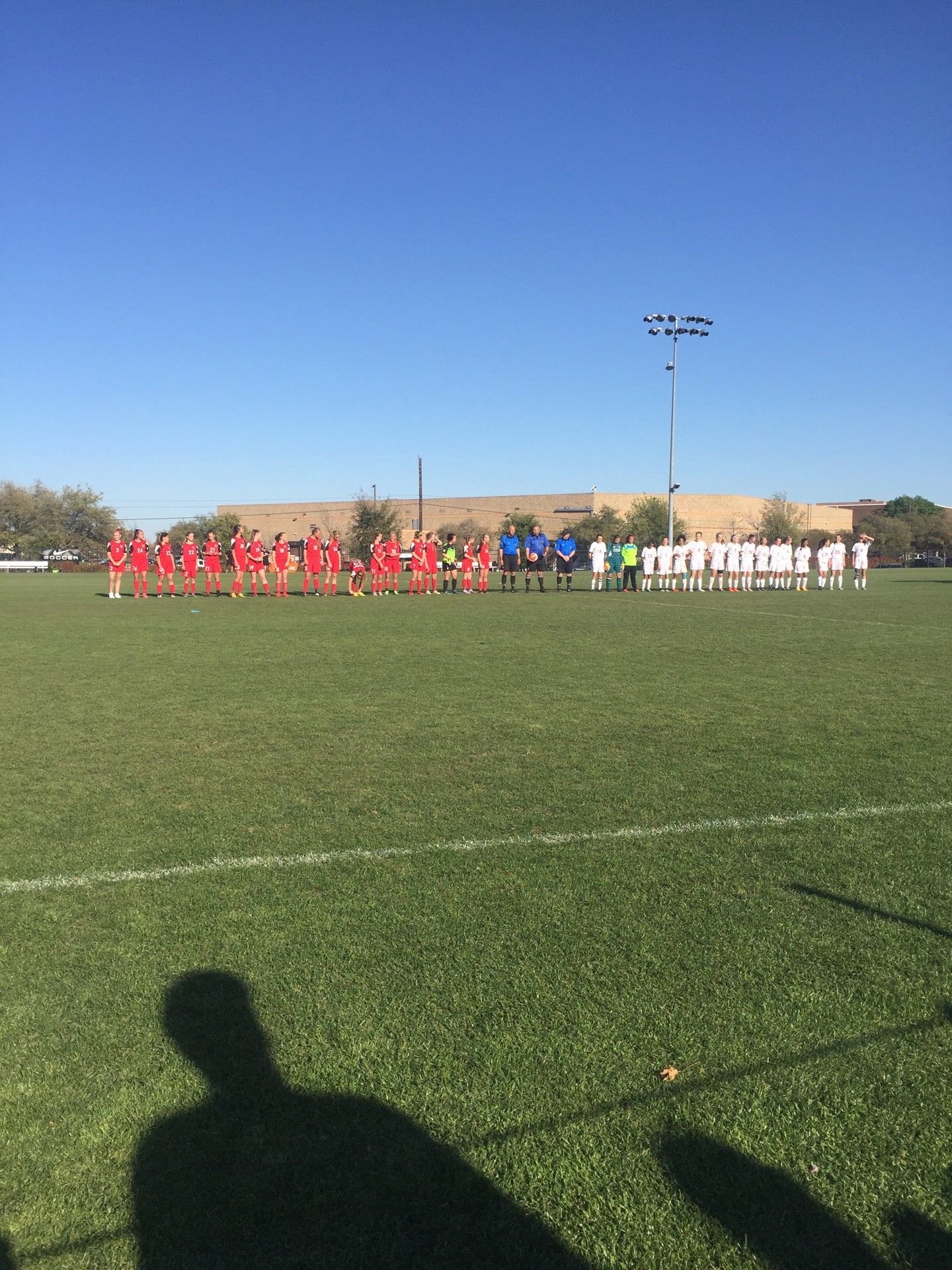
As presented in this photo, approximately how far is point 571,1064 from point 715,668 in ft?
31.1

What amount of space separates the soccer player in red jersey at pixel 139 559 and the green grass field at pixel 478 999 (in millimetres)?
22930

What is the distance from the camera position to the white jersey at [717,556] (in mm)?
33347

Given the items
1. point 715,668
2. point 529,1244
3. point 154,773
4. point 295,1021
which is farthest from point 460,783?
point 715,668

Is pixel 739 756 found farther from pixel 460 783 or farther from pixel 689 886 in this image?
pixel 689 886

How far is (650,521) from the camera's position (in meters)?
87.8

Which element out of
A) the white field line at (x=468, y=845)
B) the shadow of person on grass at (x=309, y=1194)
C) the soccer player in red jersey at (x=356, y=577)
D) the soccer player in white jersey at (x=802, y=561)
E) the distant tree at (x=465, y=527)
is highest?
the distant tree at (x=465, y=527)

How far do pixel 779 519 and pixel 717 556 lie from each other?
64.9 m

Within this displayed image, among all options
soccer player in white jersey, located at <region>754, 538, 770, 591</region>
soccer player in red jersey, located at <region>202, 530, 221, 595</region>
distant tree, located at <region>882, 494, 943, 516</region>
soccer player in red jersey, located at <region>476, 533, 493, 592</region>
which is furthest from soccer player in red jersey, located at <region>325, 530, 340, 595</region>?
distant tree, located at <region>882, 494, 943, 516</region>

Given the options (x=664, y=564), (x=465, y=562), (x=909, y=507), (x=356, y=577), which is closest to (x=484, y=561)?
(x=465, y=562)

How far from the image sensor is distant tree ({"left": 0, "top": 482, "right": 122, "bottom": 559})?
8750cm

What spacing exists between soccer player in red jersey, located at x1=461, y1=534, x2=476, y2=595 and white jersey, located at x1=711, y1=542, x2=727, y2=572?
842cm

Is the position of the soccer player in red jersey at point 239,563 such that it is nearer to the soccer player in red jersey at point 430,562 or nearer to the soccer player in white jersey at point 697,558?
the soccer player in red jersey at point 430,562

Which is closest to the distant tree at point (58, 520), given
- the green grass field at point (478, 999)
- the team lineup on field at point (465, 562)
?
the team lineup on field at point (465, 562)

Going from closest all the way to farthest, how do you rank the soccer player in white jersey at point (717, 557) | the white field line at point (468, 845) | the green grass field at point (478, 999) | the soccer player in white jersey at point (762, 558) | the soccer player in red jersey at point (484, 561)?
1. the green grass field at point (478, 999)
2. the white field line at point (468, 845)
3. the soccer player in red jersey at point (484, 561)
4. the soccer player in white jersey at point (717, 557)
5. the soccer player in white jersey at point (762, 558)
